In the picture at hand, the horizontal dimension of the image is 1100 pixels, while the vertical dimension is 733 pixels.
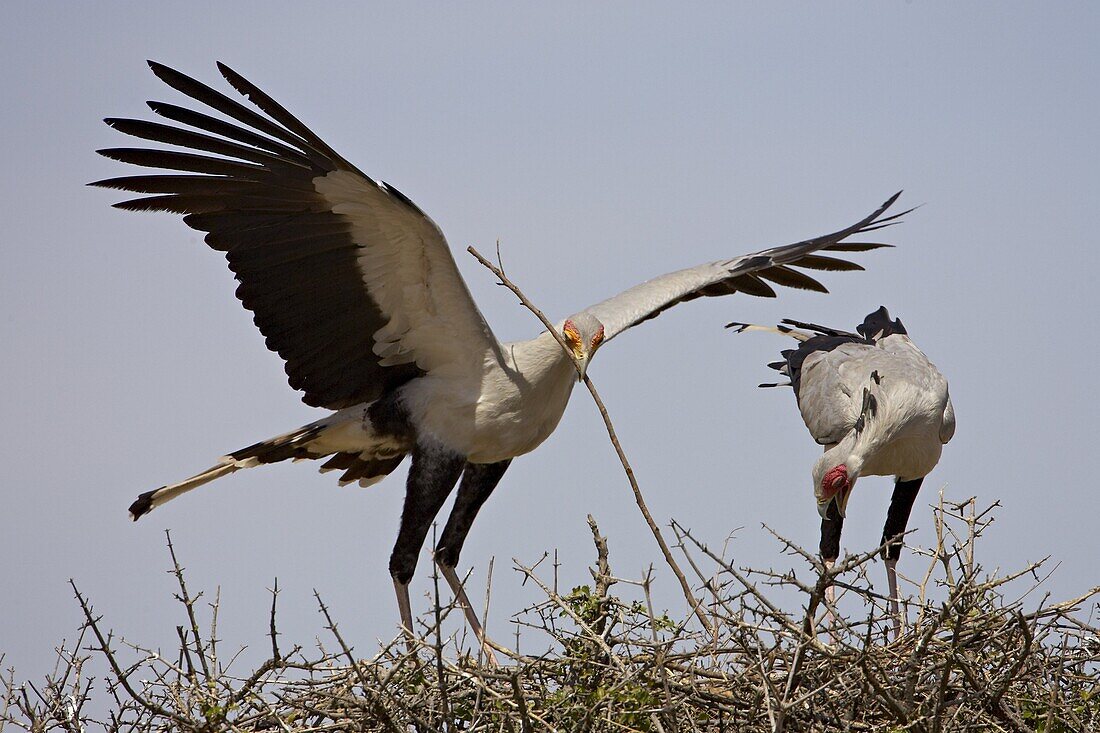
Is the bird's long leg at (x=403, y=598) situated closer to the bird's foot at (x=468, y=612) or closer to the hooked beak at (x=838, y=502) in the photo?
the bird's foot at (x=468, y=612)

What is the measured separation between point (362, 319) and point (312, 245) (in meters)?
0.41

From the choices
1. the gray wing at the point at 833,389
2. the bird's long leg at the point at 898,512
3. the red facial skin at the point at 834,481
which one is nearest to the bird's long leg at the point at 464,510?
the red facial skin at the point at 834,481

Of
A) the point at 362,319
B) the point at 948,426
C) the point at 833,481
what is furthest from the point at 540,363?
the point at 948,426

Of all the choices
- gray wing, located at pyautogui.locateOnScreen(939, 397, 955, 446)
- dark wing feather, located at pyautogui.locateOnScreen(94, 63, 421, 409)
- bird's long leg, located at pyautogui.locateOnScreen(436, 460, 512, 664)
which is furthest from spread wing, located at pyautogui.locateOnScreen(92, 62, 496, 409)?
gray wing, located at pyautogui.locateOnScreen(939, 397, 955, 446)

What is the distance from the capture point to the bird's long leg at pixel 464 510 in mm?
6047

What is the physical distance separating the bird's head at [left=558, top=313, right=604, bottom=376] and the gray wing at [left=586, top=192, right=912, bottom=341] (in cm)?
21

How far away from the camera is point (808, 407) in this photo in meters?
7.25

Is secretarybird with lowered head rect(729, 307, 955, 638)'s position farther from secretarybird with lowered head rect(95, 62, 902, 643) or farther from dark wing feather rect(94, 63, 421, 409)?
dark wing feather rect(94, 63, 421, 409)

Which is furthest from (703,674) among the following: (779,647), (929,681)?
(929,681)

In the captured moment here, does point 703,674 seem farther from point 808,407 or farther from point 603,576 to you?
point 808,407

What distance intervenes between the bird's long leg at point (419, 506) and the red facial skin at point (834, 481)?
1.91 metres

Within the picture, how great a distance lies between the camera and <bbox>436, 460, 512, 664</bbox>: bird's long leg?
19.8ft

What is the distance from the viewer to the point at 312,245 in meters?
5.52

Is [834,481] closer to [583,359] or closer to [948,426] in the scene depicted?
[948,426]
